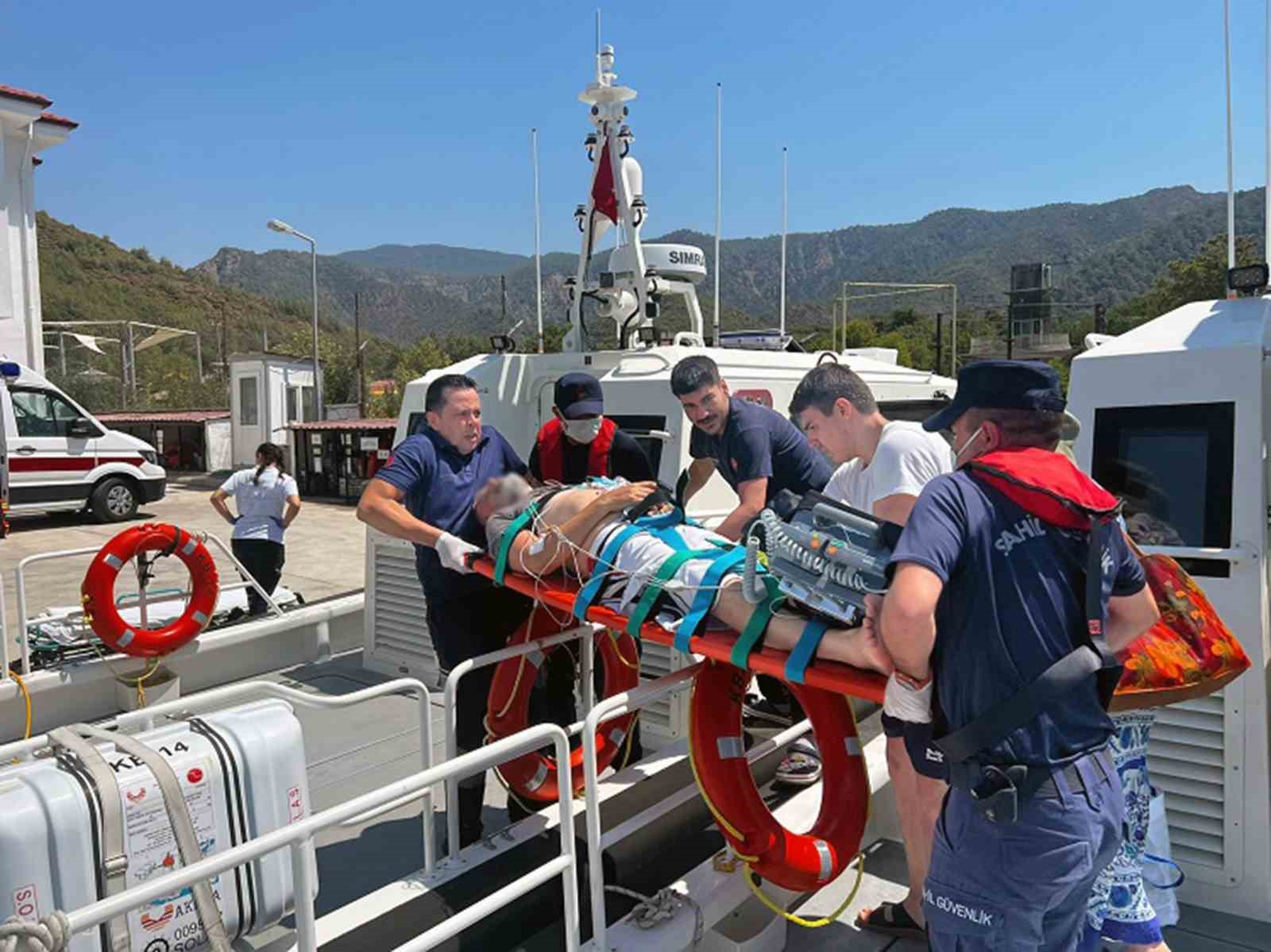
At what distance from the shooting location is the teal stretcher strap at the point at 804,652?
2.45 m

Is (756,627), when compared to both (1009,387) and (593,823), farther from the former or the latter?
(1009,387)

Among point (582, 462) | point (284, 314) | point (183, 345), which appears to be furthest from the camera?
point (284, 314)

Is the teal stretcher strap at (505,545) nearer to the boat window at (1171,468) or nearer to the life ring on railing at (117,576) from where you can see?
the boat window at (1171,468)

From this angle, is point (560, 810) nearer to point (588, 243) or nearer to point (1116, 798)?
point (1116, 798)

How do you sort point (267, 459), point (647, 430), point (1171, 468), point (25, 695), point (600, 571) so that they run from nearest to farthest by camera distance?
point (600, 571) → point (1171, 468) → point (25, 695) → point (647, 430) → point (267, 459)

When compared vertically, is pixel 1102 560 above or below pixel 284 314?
below

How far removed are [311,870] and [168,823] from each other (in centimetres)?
54

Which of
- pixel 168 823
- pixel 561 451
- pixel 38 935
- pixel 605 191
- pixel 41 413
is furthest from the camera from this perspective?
pixel 41 413

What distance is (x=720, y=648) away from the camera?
8.91ft

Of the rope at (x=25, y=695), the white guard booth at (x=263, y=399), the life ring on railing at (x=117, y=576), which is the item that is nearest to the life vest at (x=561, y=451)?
the life ring on railing at (x=117, y=576)

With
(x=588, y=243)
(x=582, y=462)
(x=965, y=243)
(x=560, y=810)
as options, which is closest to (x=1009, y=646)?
(x=560, y=810)

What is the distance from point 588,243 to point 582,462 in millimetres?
2969

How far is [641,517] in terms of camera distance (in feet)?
10.7

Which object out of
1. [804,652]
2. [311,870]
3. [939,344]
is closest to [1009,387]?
[804,652]
